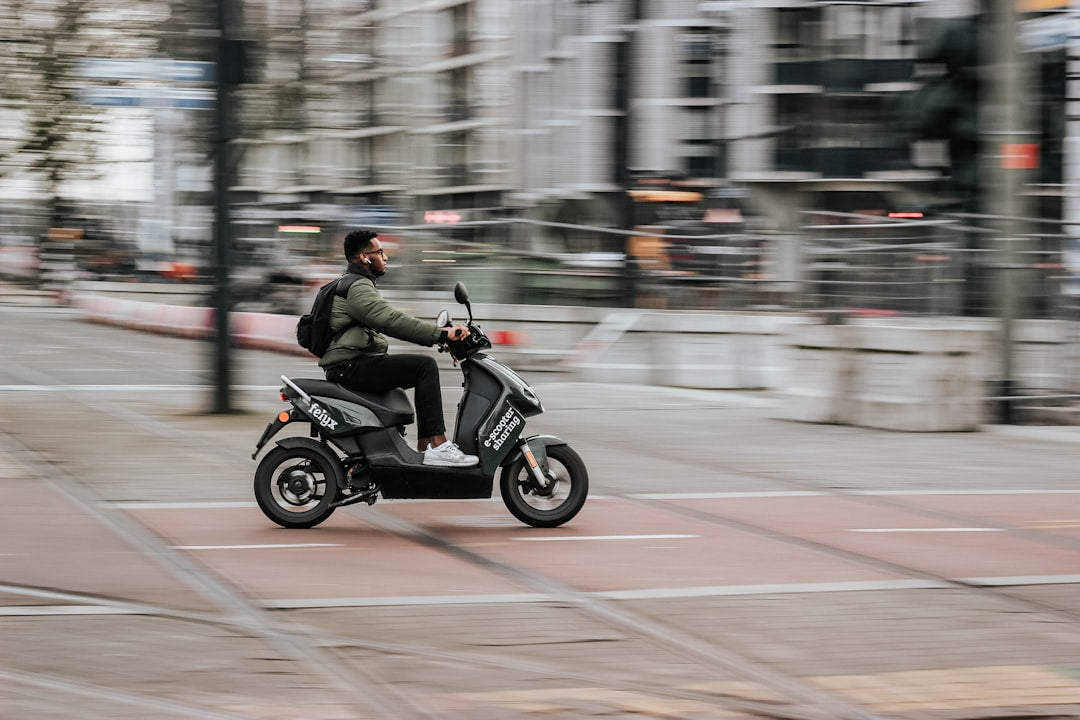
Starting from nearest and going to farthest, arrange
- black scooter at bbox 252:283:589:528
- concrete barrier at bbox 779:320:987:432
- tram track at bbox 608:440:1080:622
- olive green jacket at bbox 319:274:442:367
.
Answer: tram track at bbox 608:440:1080:622 < olive green jacket at bbox 319:274:442:367 < black scooter at bbox 252:283:589:528 < concrete barrier at bbox 779:320:987:432

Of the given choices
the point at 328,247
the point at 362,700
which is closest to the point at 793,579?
the point at 362,700

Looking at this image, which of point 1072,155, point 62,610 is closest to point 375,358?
point 62,610

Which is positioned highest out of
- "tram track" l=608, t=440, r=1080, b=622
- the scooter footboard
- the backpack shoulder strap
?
the backpack shoulder strap

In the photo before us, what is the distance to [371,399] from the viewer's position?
27.8 feet

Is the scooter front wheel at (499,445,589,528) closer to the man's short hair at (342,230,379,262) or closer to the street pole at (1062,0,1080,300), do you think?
the man's short hair at (342,230,379,262)

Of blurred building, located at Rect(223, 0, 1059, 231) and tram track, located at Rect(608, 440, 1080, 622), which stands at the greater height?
blurred building, located at Rect(223, 0, 1059, 231)

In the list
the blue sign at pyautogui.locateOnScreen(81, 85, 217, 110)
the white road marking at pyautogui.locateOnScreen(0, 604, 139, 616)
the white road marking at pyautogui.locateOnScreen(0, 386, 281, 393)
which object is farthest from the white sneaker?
the white road marking at pyautogui.locateOnScreen(0, 386, 281, 393)

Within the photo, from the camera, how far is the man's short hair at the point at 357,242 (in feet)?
28.0

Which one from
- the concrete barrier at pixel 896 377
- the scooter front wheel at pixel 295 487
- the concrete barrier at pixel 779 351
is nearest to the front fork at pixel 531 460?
the scooter front wheel at pixel 295 487

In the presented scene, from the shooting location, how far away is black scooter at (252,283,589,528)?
8.38 metres

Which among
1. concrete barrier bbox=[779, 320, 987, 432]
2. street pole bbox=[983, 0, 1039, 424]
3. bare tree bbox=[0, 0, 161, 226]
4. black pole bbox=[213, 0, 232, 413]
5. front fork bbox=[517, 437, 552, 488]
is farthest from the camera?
street pole bbox=[983, 0, 1039, 424]

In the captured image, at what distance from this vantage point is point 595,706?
491cm

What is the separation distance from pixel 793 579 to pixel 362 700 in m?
2.79

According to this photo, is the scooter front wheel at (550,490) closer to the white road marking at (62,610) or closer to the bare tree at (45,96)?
the white road marking at (62,610)
